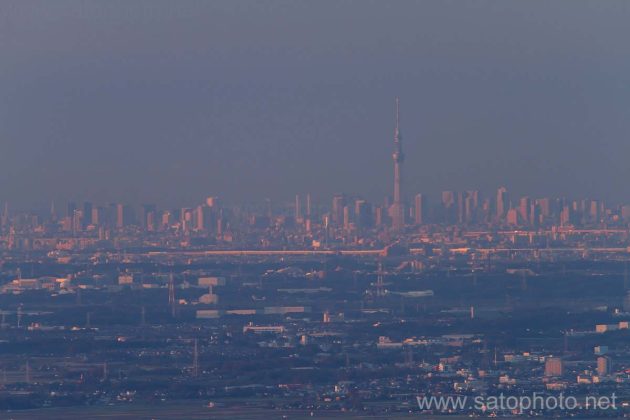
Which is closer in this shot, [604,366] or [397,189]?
[604,366]

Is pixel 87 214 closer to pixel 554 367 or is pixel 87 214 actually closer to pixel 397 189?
pixel 397 189

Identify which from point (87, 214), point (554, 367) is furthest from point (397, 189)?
point (554, 367)

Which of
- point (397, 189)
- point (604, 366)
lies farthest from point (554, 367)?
point (397, 189)

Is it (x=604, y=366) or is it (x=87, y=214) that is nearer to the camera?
(x=604, y=366)

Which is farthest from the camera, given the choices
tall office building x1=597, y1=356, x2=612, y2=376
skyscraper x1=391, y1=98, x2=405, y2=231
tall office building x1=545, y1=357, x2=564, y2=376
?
skyscraper x1=391, y1=98, x2=405, y2=231

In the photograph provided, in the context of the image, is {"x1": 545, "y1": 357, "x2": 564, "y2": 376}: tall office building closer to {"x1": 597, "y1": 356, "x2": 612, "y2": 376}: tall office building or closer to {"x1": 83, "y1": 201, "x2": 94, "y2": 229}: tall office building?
{"x1": 597, "y1": 356, "x2": 612, "y2": 376}: tall office building

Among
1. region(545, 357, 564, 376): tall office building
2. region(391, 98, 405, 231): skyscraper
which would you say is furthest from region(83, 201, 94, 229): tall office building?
region(545, 357, 564, 376): tall office building

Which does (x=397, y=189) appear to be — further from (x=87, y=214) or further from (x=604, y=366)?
(x=604, y=366)

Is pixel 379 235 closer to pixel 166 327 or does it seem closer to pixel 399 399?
pixel 166 327

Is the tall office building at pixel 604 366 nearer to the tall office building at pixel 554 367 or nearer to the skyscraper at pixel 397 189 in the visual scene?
the tall office building at pixel 554 367

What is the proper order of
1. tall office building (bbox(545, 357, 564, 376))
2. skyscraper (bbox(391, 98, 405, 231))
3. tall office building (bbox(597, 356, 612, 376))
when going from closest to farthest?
1. tall office building (bbox(597, 356, 612, 376))
2. tall office building (bbox(545, 357, 564, 376))
3. skyscraper (bbox(391, 98, 405, 231))

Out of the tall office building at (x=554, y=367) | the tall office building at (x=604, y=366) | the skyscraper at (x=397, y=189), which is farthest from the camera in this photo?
the skyscraper at (x=397, y=189)

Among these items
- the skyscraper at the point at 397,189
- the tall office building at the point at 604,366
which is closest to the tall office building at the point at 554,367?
the tall office building at the point at 604,366
